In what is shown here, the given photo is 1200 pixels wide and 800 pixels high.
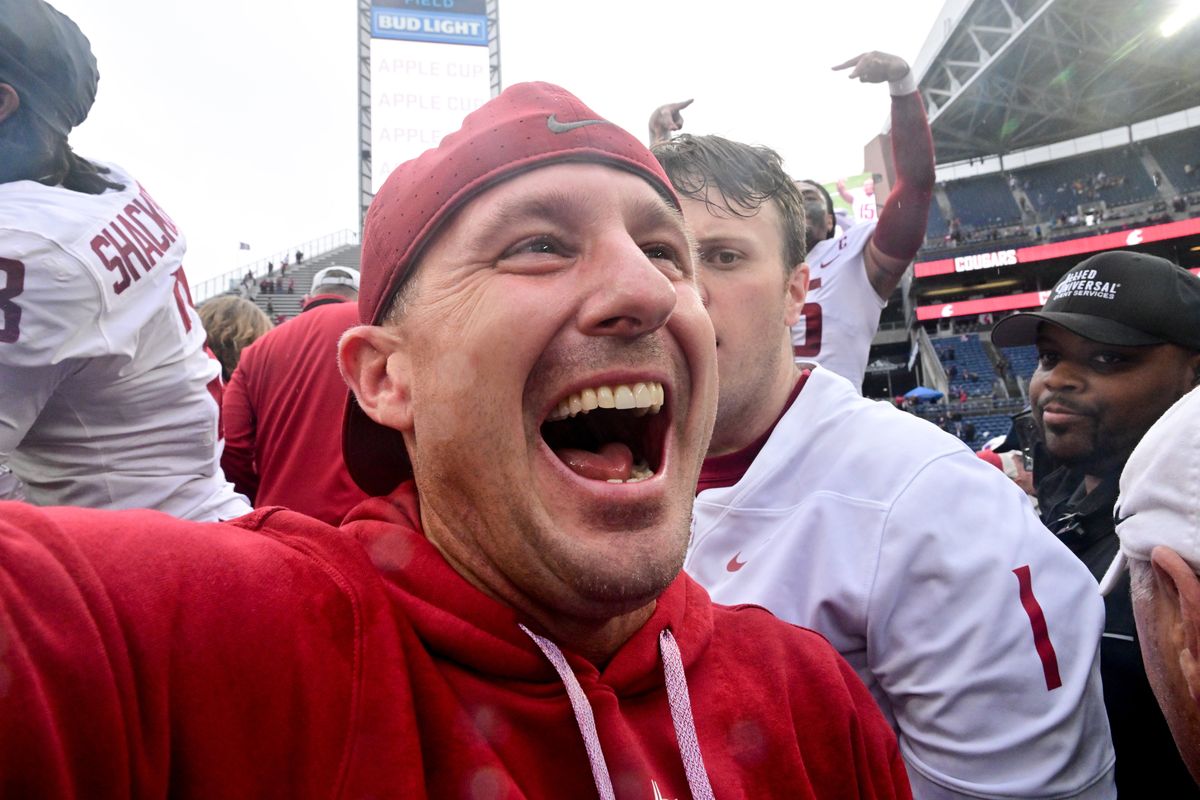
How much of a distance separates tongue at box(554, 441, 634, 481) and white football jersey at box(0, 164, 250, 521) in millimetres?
1198

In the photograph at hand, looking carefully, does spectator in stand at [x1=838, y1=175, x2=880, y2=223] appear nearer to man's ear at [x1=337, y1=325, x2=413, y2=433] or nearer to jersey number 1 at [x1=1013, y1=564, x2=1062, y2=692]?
jersey number 1 at [x1=1013, y1=564, x2=1062, y2=692]

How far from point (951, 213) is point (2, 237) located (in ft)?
139

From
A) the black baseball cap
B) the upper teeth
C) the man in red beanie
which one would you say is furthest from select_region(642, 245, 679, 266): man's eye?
the black baseball cap

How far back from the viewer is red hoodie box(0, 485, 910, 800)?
0.69m

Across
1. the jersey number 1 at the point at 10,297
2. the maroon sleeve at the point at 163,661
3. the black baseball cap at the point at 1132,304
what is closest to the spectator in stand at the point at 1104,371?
the black baseball cap at the point at 1132,304

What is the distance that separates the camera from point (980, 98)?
2905cm

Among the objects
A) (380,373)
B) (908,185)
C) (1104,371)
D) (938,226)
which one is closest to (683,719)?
(380,373)

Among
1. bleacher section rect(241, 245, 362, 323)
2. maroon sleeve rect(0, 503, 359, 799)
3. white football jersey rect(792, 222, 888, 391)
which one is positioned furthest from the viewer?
bleacher section rect(241, 245, 362, 323)

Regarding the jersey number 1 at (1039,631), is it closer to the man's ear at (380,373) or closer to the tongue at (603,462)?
the tongue at (603,462)

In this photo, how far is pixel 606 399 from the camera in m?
1.13

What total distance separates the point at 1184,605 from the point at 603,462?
1.06 metres

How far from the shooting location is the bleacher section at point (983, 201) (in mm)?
36781

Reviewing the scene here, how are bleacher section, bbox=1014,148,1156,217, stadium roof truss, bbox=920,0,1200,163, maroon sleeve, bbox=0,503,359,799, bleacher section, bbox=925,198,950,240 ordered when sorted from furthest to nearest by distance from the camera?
1. bleacher section, bbox=925,198,950,240
2. bleacher section, bbox=1014,148,1156,217
3. stadium roof truss, bbox=920,0,1200,163
4. maroon sleeve, bbox=0,503,359,799

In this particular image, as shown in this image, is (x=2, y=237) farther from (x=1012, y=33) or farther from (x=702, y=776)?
(x=1012, y=33)
